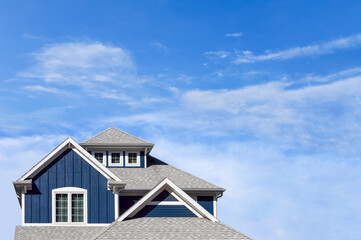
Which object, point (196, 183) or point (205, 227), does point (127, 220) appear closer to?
point (205, 227)

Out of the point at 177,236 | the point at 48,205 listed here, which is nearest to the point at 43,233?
the point at 48,205

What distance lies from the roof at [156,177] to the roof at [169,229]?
7698 mm

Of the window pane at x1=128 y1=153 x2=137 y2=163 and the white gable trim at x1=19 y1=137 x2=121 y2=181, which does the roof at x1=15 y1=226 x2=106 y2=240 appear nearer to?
the white gable trim at x1=19 y1=137 x2=121 y2=181

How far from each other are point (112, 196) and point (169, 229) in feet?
20.4

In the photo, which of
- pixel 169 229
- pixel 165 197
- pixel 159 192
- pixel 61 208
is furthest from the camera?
pixel 61 208

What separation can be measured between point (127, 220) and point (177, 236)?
255cm

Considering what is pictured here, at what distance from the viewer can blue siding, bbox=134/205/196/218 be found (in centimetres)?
2802

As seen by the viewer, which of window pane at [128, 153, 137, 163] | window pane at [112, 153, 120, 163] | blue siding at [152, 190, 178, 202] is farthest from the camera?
window pane at [128, 153, 137, 163]

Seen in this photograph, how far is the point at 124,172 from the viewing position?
38.1m

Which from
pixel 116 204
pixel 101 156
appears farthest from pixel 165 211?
pixel 101 156

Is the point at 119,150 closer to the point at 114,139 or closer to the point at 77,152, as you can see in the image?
the point at 114,139

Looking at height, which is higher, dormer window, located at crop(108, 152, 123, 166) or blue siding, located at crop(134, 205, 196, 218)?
dormer window, located at crop(108, 152, 123, 166)

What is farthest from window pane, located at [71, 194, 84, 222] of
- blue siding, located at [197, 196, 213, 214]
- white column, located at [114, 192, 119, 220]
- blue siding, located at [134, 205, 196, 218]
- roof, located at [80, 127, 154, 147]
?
blue siding, located at [197, 196, 213, 214]

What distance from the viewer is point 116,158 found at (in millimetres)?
39594
